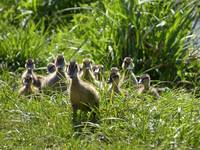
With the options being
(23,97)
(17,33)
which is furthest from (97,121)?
(17,33)

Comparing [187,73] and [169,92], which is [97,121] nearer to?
[169,92]

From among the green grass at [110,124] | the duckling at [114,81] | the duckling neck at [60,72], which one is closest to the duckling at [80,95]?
the green grass at [110,124]

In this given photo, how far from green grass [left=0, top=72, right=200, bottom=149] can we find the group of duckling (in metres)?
0.16

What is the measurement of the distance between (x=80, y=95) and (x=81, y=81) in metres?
0.20

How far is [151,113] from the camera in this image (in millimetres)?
8398

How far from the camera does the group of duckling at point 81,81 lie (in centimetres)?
866

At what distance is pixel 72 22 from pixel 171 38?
2498 mm

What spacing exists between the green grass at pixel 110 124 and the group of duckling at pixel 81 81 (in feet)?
0.52

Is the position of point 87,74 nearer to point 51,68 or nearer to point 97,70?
point 97,70

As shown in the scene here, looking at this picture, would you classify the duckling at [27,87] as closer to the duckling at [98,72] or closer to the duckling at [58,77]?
the duckling at [58,77]

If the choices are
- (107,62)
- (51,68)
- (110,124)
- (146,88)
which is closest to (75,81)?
(110,124)

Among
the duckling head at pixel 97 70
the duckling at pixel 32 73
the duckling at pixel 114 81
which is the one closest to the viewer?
the duckling at pixel 114 81

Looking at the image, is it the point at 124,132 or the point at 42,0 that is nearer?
the point at 124,132

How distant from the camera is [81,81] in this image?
8.79m
